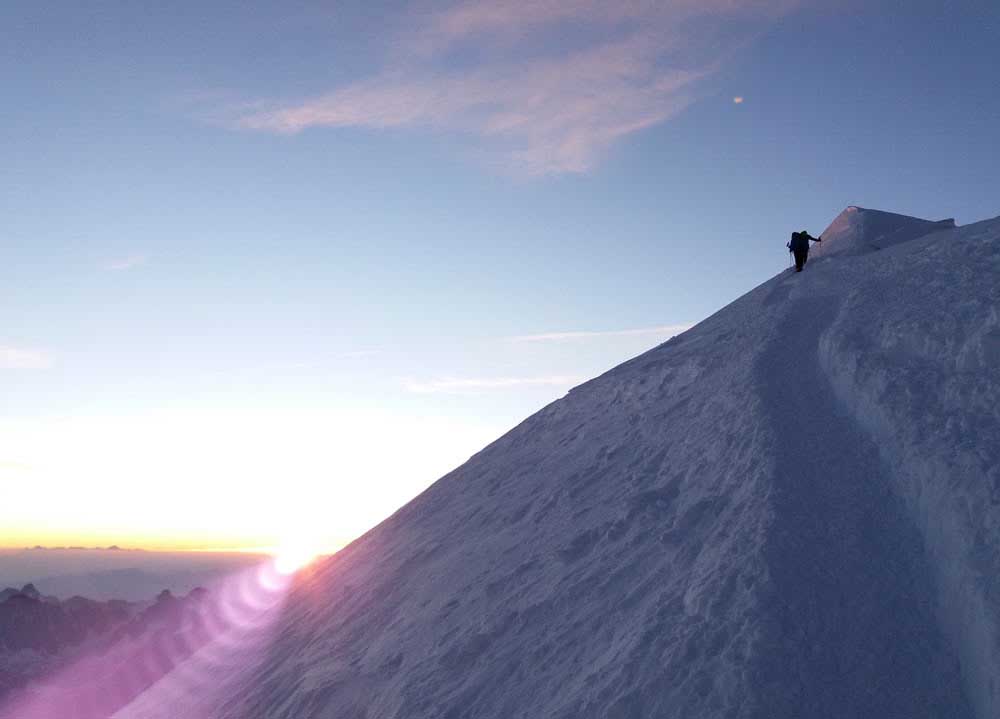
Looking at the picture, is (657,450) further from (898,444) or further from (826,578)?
(826,578)

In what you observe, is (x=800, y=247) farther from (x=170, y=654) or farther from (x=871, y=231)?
(x=170, y=654)

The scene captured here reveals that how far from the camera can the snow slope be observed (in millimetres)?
7000

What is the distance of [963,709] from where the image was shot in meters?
6.44

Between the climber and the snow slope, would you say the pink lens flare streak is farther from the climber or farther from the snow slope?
the climber

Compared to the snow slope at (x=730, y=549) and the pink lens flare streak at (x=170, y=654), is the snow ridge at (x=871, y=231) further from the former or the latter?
the pink lens flare streak at (x=170, y=654)

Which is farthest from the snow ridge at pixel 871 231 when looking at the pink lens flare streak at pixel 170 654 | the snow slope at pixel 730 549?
the pink lens flare streak at pixel 170 654

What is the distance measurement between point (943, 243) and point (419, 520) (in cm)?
1028

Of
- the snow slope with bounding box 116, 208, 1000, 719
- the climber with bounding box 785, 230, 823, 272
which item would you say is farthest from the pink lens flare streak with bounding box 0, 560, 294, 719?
the climber with bounding box 785, 230, 823, 272

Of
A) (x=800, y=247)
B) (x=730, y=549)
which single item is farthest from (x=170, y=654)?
(x=730, y=549)

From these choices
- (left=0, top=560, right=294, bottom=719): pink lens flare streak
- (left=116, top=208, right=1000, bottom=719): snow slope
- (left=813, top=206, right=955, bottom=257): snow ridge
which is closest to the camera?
(left=116, top=208, right=1000, bottom=719): snow slope

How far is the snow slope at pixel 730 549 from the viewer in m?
7.00

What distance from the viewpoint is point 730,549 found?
8.26 metres

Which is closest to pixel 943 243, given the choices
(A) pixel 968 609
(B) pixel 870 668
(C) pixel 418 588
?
(A) pixel 968 609

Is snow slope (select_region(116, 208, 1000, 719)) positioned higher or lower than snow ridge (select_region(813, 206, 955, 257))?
lower
